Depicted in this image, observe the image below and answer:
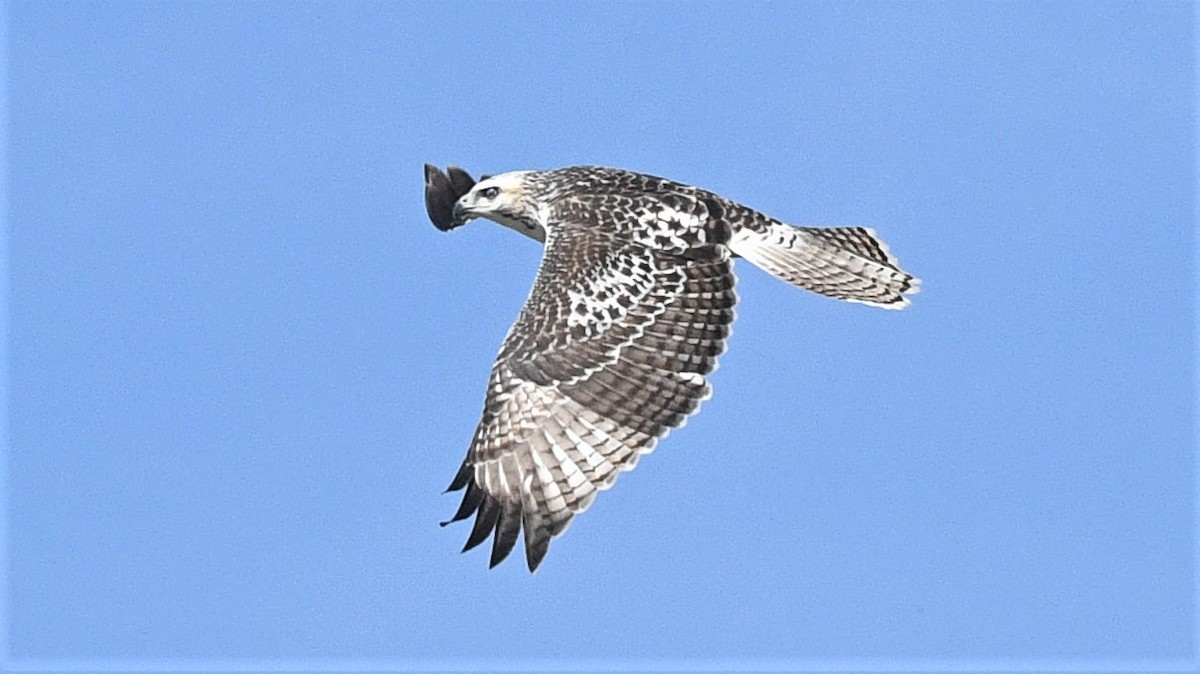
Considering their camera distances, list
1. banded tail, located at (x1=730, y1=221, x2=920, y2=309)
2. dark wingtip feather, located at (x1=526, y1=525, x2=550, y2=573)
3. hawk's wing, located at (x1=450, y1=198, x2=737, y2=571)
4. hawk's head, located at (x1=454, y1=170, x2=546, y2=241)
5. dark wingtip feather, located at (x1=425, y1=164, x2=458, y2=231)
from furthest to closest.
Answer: dark wingtip feather, located at (x1=425, y1=164, x2=458, y2=231) → hawk's head, located at (x1=454, y1=170, x2=546, y2=241) → banded tail, located at (x1=730, y1=221, x2=920, y2=309) → hawk's wing, located at (x1=450, y1=198, x2=737, y2=571) → dark wingtip feather, located at (x1=526, y1=525, x2=550, y2=573)

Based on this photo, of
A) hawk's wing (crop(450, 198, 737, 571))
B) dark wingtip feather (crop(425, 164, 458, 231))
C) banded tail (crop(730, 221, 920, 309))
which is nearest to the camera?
hawk's wing (crop(450, 198, 737, 571))

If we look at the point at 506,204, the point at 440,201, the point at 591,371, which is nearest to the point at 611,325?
the point at 591,371

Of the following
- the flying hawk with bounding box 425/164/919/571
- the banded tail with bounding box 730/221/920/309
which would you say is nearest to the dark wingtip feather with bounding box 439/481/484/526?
the flying hawk with bounding box 425/164/919/571

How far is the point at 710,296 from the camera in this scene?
48.6 feet

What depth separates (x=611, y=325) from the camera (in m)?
14.7

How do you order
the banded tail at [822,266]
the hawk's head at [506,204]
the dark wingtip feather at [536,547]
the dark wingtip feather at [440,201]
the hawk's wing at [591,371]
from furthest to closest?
1. the dark wingtip feather at [440,201]
2. the hawk's head at [506,204]
3. the banded tail at [822,266]
4. the hawk's wing at [591,371]
5. the dark wingtip feather at [536,547]

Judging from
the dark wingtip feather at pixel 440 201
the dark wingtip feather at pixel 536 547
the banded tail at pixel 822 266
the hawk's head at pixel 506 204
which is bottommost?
the dark wingtip feather at pixel 536 547

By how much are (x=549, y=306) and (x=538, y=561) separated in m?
1.67

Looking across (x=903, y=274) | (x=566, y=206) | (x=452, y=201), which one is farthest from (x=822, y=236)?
(x=452, y=201)

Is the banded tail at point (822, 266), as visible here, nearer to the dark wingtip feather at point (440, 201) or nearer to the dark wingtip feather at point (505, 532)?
the dark wingtip feather at point (505, 532)

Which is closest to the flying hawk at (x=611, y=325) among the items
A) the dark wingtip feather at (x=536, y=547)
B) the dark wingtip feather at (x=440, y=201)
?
the dark wingtip feather at (x=536, y=547)

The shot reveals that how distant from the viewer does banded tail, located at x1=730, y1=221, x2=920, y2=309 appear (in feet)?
51.1

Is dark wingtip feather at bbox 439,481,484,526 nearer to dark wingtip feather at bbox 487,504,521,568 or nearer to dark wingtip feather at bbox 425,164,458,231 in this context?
dark wingtip feather at bbox 487,504,521,568

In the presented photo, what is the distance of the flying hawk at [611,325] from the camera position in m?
14.2
